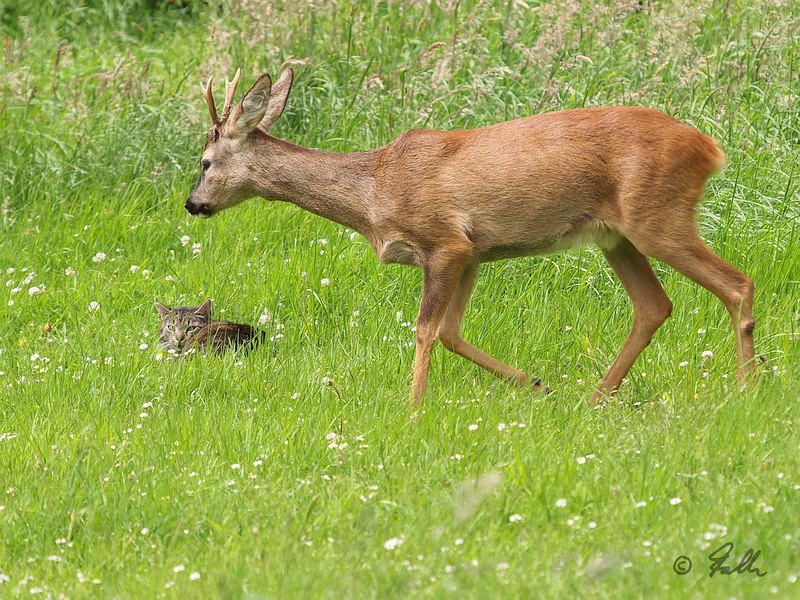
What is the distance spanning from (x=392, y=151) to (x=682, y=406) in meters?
1.85

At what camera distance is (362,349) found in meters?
6.60

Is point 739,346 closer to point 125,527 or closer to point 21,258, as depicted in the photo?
point 125,527

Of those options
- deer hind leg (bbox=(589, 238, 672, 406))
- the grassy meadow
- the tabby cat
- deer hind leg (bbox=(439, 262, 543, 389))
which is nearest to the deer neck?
deer hind leg (bbox=(439, 262, 543, 389))

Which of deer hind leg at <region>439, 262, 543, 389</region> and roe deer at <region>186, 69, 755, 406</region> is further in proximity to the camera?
deer hind leg at <region>439, 262, 543, 389</region>

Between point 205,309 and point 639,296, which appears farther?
point 205,309

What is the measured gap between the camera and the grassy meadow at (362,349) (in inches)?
163

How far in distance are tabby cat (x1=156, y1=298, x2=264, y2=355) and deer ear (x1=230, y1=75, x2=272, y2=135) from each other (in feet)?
3.64

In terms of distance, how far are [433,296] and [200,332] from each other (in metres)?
1.46

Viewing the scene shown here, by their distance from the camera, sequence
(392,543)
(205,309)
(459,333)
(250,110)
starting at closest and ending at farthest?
(392,543)
(250,110)
(459,333)
(205,309)

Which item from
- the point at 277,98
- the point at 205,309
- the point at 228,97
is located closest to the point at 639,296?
the point at 277,98

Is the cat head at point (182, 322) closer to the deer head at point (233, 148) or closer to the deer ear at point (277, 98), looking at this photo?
the deer head at point (233, 148)

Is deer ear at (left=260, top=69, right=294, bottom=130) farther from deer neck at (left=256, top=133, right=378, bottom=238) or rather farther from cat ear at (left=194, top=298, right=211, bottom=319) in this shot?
cat ear at (left=194, top=298, right=211, bottom=319)

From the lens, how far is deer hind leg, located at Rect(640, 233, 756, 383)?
19.0 ft

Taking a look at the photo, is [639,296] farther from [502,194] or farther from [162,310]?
[162,310]
